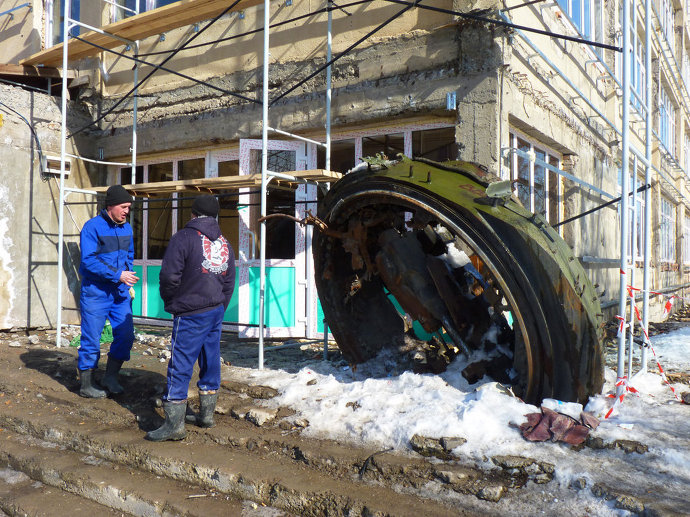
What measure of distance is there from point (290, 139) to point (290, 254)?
142cm

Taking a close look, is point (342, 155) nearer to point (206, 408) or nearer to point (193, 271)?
point (193, 271)

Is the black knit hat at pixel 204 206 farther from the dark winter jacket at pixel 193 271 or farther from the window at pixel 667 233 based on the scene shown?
the window at pixel 667 233

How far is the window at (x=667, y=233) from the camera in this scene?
12806mm

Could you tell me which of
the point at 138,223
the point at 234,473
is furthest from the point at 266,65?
the point at 138,223

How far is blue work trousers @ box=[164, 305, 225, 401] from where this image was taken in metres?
3.70

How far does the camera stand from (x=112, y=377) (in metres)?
4.85

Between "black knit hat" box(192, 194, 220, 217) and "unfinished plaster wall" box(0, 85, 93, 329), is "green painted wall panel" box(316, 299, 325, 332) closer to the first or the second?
"black knit hat" box(192, 194, 220, 217)

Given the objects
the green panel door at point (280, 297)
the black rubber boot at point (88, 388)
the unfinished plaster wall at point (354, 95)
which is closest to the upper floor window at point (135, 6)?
the unfinished plaster wall at point (354, 95)

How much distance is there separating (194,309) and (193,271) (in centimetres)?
25

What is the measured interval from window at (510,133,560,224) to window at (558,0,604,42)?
1.75 metres

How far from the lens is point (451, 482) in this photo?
2797 mm

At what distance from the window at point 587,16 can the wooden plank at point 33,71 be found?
708cm

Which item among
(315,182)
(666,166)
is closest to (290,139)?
(315,182)

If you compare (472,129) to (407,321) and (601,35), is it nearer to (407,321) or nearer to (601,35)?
(407,321)
